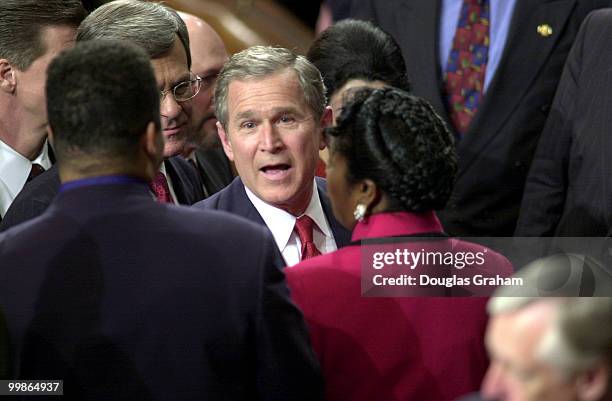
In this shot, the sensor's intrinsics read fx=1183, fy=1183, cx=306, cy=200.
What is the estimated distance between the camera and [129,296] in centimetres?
201

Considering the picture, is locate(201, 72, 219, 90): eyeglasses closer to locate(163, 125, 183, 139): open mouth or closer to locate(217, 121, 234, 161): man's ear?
locate(163, 125, 183, 139): open mouth

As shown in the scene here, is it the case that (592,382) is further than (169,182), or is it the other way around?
(169,182)

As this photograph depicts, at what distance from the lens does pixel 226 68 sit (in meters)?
3.00

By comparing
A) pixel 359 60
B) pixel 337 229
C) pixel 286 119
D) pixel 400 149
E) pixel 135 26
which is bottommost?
pixel 337 229

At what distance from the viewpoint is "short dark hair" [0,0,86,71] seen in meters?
3.20

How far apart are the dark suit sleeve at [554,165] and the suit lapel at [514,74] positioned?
0.20 metres

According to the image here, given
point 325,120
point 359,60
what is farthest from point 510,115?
point 325,120

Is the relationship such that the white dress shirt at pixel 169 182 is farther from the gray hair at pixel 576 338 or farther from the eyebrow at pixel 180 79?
the gray hair at pixel 576 338

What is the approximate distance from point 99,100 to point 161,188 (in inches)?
46.3

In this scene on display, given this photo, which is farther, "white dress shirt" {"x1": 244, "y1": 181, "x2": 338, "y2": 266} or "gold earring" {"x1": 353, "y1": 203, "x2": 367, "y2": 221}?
"white dress shirt" {"x1": 244, "y1": 181, "x2": 338, "y2": 266}

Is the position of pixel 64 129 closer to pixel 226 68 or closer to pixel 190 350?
pixel 190 350

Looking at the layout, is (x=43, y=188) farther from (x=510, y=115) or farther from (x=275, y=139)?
(x=510, y=115)

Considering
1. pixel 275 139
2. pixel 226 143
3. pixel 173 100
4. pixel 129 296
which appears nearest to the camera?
pixel 129 296

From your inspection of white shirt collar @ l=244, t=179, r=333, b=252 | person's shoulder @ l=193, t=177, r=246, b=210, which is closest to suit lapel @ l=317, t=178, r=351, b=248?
white shirt collar @ l=244, t=179, r=333, b=252
